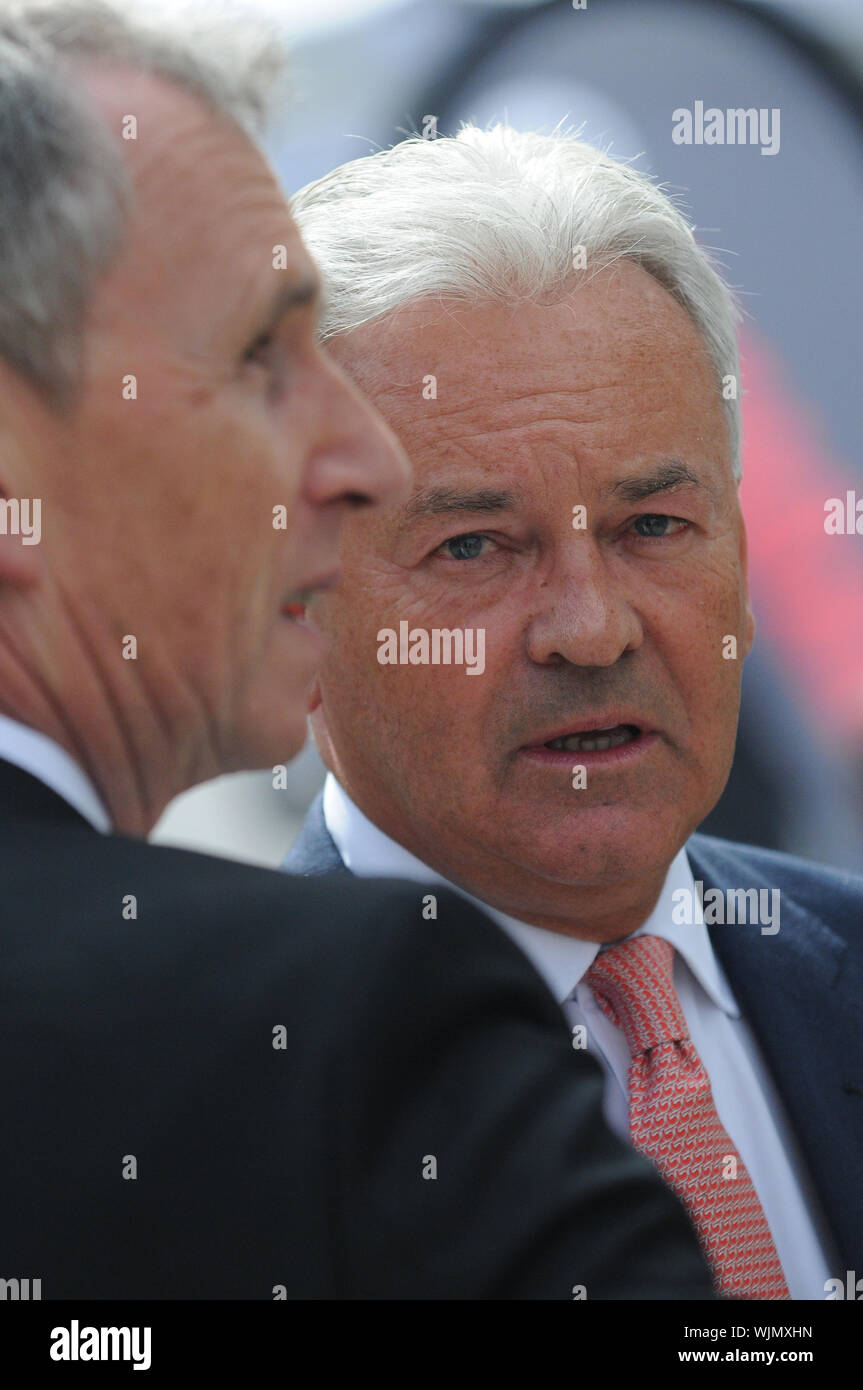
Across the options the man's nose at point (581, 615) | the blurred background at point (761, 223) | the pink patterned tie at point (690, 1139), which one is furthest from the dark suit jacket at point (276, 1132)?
the blurred background at point (761, 223)

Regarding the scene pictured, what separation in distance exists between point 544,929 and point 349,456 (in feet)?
3.30

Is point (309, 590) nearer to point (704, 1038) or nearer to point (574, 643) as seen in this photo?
point (574, 643)

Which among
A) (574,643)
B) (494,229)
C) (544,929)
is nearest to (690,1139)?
(544,929)

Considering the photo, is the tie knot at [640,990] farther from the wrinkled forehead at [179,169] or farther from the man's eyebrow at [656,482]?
the wrinkled forehead at [179,169]

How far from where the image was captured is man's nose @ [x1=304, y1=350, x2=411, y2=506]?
1.09 meters

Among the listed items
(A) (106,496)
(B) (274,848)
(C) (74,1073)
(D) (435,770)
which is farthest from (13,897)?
Result: (B) (274,848)

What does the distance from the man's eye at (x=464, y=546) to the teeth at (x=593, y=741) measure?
0.95 feet

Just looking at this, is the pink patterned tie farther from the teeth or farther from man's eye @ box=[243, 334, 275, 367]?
man's eye @ box=[243, 334, 275, 367]

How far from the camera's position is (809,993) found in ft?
6.64

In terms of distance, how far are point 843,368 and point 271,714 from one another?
458 centimetres

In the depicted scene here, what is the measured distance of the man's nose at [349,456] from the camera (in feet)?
3.58

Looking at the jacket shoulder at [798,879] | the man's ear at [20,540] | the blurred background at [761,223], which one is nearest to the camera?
the man's ear at [20,540]

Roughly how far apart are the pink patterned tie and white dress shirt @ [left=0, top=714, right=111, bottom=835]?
102cm

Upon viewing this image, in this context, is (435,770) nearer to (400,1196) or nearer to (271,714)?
(271,714)
